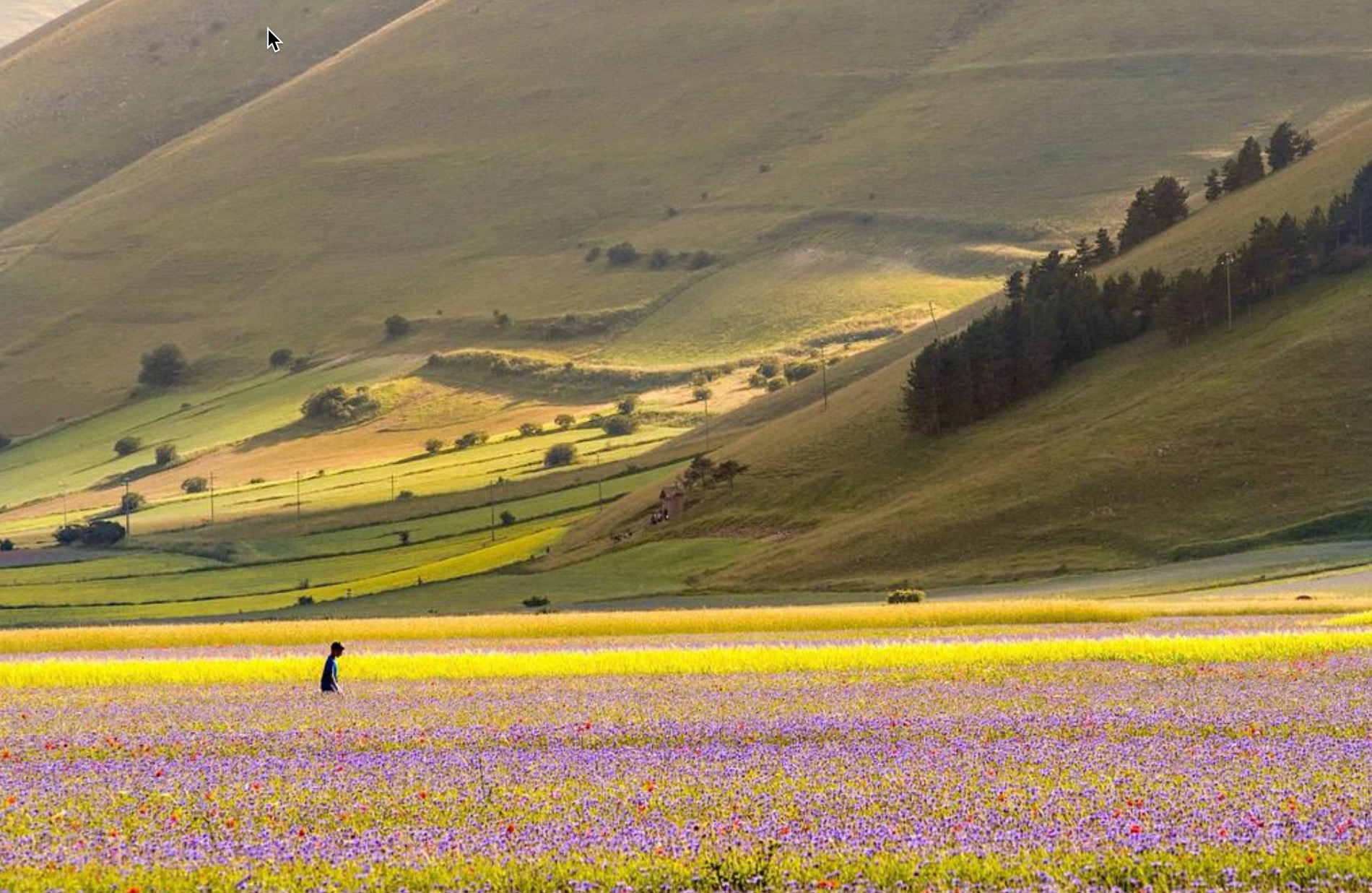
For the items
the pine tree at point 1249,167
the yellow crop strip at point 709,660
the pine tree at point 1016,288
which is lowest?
the yellow crop strip at point 709,660

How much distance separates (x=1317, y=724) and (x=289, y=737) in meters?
18.1

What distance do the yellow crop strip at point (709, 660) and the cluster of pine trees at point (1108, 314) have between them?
96150 millimetres

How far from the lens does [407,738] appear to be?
32.1m

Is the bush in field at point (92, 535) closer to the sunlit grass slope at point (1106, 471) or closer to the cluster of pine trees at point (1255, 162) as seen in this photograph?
the sunlit grass slope at point (1106, 471)

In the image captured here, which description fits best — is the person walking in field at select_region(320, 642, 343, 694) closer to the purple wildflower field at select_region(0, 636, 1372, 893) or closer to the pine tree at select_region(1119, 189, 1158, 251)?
the purple wildflower field at select_region(0, 636, 1372, 893)

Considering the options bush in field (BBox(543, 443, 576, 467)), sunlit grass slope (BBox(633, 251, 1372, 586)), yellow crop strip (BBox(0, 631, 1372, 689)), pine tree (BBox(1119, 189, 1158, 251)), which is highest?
pine tree (BBox(1119, 189, 1158, 251))

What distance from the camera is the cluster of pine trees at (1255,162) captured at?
182375mm

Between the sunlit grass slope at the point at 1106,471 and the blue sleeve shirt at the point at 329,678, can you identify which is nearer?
the blue sleeve shirt at the point at 329,678

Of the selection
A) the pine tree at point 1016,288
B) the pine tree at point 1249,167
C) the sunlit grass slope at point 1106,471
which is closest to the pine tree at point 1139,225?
the pine tree at point 1249,167

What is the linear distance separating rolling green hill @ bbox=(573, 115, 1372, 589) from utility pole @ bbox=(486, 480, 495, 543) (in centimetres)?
1313

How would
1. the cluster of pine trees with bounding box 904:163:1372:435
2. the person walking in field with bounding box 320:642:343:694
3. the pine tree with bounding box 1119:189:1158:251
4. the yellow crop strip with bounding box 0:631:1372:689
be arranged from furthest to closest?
the pine tree with bounding box 1119:189:1158:251, the cluster of pine trees with bounding box 904:163:1372:435, the yellow crop strip with bounding box 0:631:1372:689, the person walking in field with bounding box 320:642:343:694

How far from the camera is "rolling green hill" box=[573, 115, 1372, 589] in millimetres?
110438

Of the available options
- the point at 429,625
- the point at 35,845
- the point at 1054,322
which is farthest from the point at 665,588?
the point at 35,845

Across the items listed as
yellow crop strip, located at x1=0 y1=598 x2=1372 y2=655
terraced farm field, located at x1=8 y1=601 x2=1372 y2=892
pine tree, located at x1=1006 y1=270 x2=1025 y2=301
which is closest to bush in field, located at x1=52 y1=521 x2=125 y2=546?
pine tree, located at x1=1006 y1=270 x2=1025 y2=301
